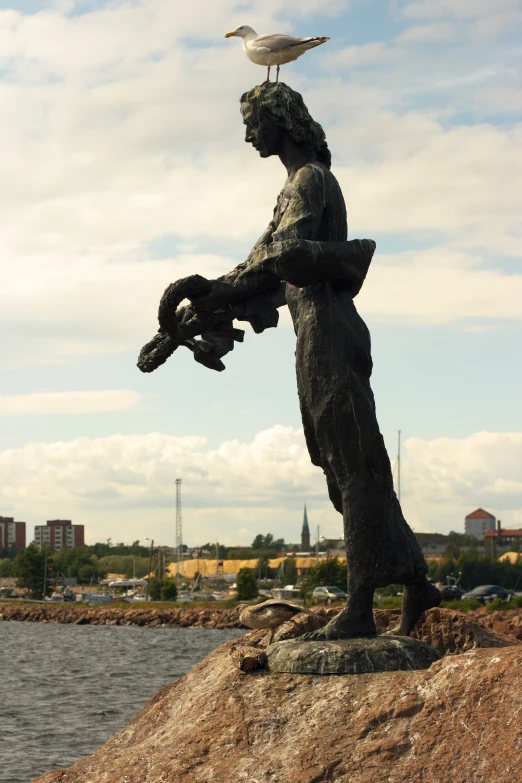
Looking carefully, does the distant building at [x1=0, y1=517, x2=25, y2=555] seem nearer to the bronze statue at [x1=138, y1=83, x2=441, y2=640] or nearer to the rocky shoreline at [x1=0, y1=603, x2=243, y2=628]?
the rocky shoreline at [x1=0, y1=603, x2=243, y2=628]

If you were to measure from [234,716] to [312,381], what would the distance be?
1520mm

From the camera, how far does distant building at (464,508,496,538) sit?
173625mm

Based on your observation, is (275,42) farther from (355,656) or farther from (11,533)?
(11,533)

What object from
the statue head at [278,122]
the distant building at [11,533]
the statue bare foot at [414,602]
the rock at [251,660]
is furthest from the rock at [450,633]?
the distant building at [11,533]

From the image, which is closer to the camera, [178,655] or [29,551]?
[178,655]

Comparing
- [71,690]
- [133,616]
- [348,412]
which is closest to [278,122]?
[348,412]

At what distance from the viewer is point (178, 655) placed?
35.2 meters

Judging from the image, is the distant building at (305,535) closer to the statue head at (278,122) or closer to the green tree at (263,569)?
the green tree at (263,569)

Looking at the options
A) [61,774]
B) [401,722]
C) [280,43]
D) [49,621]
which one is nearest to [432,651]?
[401,722]

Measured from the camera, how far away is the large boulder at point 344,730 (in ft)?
13.1

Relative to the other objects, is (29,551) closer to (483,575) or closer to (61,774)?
(483,575)

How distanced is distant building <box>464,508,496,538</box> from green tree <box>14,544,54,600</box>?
8643cm

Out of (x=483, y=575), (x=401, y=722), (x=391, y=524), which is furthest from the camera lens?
(x=483, y=575)

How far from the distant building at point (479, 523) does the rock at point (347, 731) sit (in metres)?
171
